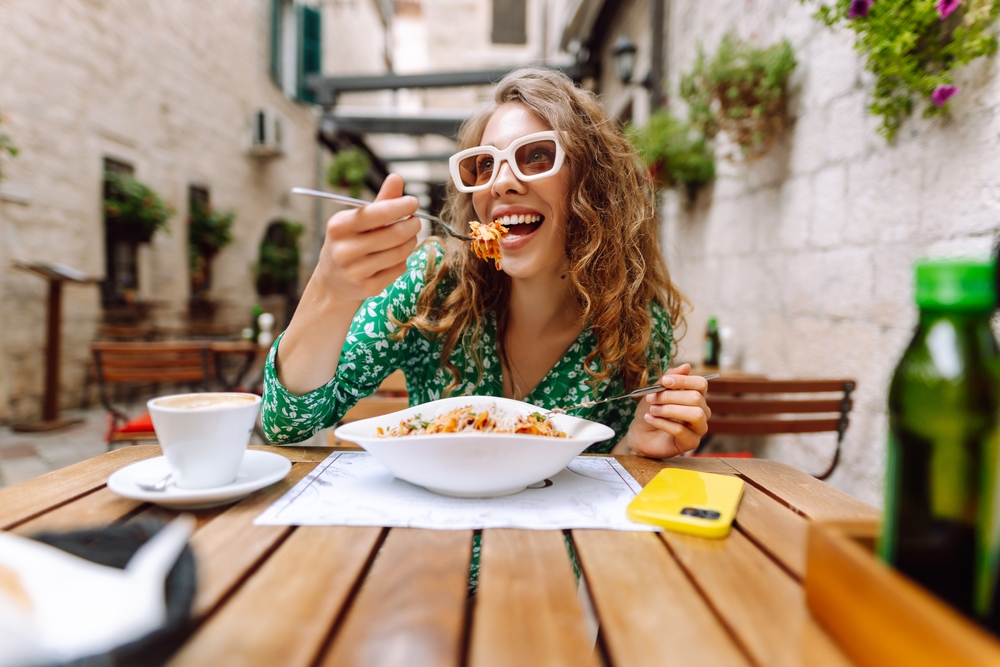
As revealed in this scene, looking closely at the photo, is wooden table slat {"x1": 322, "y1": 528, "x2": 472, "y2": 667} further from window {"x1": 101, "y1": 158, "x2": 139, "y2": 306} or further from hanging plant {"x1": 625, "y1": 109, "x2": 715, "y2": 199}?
window {"x1": 101, "y1": 158, "x2": 139, "y2": 306}

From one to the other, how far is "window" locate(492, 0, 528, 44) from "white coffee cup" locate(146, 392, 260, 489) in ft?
37.6

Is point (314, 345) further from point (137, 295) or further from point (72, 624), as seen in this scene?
point (137, 295)

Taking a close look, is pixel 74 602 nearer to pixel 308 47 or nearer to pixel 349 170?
pixel 349 170

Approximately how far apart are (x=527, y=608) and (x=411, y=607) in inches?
4.6

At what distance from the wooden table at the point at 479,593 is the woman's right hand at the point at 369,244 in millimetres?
395

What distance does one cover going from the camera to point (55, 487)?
901 millimetres

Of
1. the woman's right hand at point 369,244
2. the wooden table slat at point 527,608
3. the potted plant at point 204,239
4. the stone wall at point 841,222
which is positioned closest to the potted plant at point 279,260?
the potted plant at point 204,239

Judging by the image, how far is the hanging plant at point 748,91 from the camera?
3.05 meters

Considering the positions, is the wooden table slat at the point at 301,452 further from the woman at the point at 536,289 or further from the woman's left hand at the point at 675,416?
the woman's left hand at the point at 675,416

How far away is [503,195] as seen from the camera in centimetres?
153

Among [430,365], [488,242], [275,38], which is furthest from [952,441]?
[275,38]

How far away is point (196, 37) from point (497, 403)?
8.77 meters

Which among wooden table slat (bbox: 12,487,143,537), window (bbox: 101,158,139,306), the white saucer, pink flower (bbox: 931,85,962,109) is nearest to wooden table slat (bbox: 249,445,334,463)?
the white saucer

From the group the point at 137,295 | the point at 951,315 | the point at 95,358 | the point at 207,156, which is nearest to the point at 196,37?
the point at 207,156
